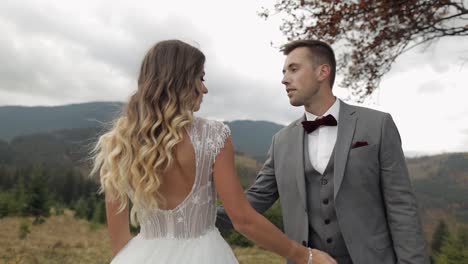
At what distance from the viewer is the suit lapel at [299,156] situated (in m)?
3.43

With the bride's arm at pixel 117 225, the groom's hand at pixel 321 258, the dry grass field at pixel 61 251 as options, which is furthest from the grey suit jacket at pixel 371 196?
the dry grass field at pixel 61 251

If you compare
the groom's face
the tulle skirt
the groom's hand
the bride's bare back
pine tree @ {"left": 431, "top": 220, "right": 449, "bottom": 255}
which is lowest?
pine tree @ {"left": 431, "top": 220, "right": 449, "bottom": 255}

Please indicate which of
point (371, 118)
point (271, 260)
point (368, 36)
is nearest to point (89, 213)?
point (271, 260)

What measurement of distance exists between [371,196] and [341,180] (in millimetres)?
285

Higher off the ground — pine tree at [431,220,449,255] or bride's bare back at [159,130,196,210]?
bride's bare back at [159,130,196,210]

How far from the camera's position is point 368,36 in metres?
7.15

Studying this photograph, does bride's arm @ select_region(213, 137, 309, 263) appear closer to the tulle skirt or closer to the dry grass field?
the tulle skirt

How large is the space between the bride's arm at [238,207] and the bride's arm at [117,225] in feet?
2.79

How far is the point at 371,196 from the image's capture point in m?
3.29

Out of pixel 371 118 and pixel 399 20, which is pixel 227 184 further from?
pixel 399 20

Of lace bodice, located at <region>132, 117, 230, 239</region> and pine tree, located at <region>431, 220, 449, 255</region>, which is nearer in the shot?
lace bodice, located at <region>132, 117, 230, 239</region>

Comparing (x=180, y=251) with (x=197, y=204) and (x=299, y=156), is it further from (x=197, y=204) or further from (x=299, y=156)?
(x=299, y=156)

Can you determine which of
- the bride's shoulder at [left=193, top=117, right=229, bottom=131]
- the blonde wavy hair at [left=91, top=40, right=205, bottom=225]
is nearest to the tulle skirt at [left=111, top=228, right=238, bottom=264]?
the blonde wavy hair at [left=91, top=40, right=205, bottom=225]

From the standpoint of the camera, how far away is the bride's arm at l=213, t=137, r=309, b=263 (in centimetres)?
259
